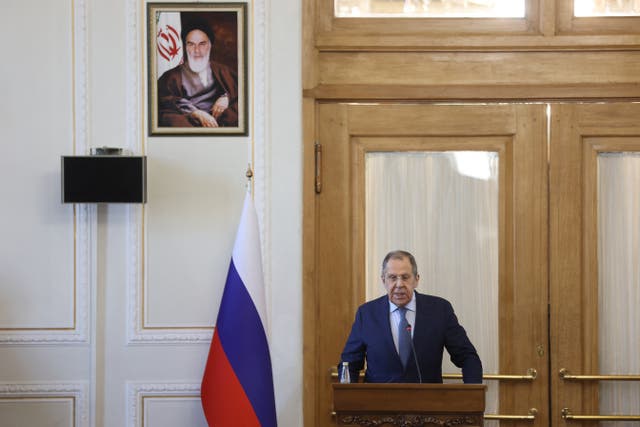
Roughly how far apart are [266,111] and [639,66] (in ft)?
6.11

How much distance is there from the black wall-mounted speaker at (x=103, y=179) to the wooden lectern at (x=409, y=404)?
157cm

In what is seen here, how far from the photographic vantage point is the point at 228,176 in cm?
441

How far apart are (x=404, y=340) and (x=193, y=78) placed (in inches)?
66.0

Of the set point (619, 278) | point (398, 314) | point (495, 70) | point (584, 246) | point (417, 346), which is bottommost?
point (417, 346)

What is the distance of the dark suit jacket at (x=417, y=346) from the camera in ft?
12.3

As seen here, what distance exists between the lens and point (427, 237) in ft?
14.7

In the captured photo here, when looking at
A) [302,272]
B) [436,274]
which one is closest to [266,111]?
[302,272]

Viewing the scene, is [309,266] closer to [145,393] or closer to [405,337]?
[405,337]

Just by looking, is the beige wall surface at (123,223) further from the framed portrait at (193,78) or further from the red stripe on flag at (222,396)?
the red stripe on flag at (222,396)

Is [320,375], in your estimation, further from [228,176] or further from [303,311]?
[228,176]

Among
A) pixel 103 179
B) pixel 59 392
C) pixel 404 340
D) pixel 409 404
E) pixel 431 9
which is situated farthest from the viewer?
pixel 431 9

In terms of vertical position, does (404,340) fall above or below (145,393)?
above

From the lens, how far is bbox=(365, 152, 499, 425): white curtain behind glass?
4.46 metres

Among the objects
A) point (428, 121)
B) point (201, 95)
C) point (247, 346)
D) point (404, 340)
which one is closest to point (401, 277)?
point (404, 340)
